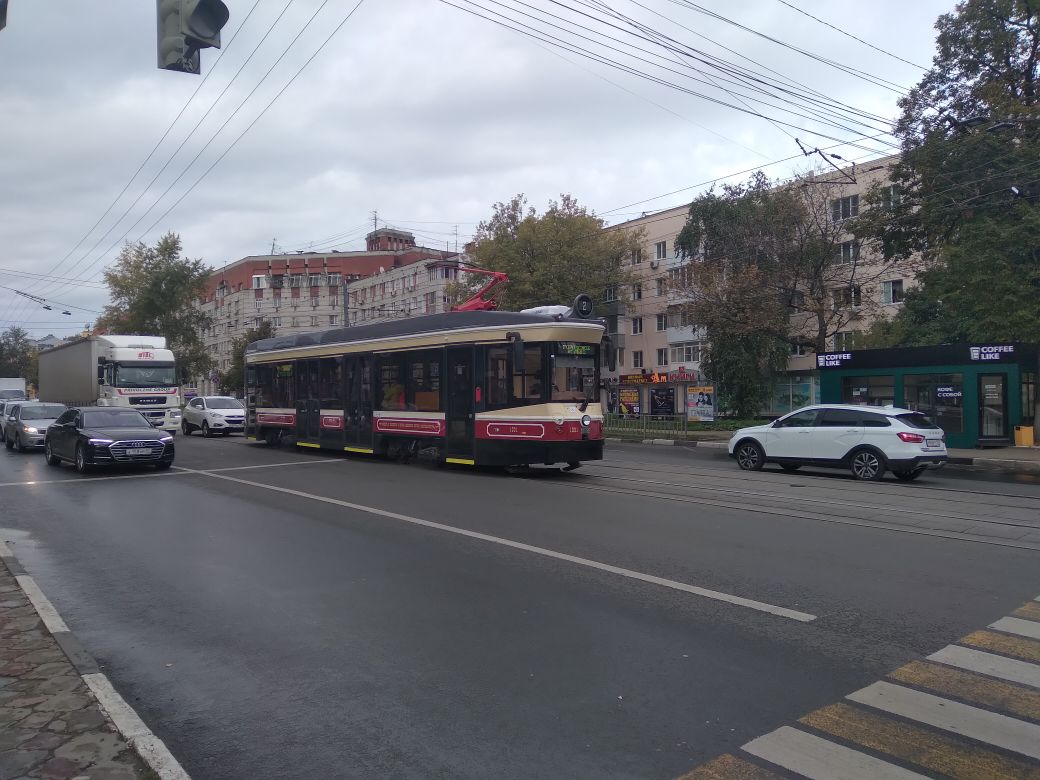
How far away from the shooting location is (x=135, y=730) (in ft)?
13.5

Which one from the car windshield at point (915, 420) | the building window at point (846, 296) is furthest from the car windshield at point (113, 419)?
the building window at point (846, 296)

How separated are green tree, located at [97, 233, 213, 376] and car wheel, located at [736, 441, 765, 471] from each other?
146ft

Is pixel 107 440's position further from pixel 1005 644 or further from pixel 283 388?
pixel 1005 644

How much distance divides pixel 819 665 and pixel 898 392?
69.2 ft

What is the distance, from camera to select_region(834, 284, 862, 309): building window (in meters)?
33.0

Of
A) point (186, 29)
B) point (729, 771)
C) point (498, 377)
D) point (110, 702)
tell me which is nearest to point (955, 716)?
point (729, 771)

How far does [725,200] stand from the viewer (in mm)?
41125

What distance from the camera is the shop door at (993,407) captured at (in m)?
22.6

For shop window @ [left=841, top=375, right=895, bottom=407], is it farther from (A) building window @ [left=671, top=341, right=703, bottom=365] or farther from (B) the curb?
(A) building window @ [left=671, top=341, right=703, bottom=365]

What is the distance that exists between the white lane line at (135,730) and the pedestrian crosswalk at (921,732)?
247 cm

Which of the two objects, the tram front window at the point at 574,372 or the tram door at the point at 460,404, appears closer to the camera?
the tram front window at the point at 574,372

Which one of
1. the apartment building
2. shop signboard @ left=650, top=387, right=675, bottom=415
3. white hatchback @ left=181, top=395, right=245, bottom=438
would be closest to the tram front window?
white hatchback @ left=181, top=395, right=245, bottom=438

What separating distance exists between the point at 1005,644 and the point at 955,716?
156cm

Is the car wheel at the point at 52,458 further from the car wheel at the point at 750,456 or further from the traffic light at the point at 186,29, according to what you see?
the car wheel at the point at 750,456
